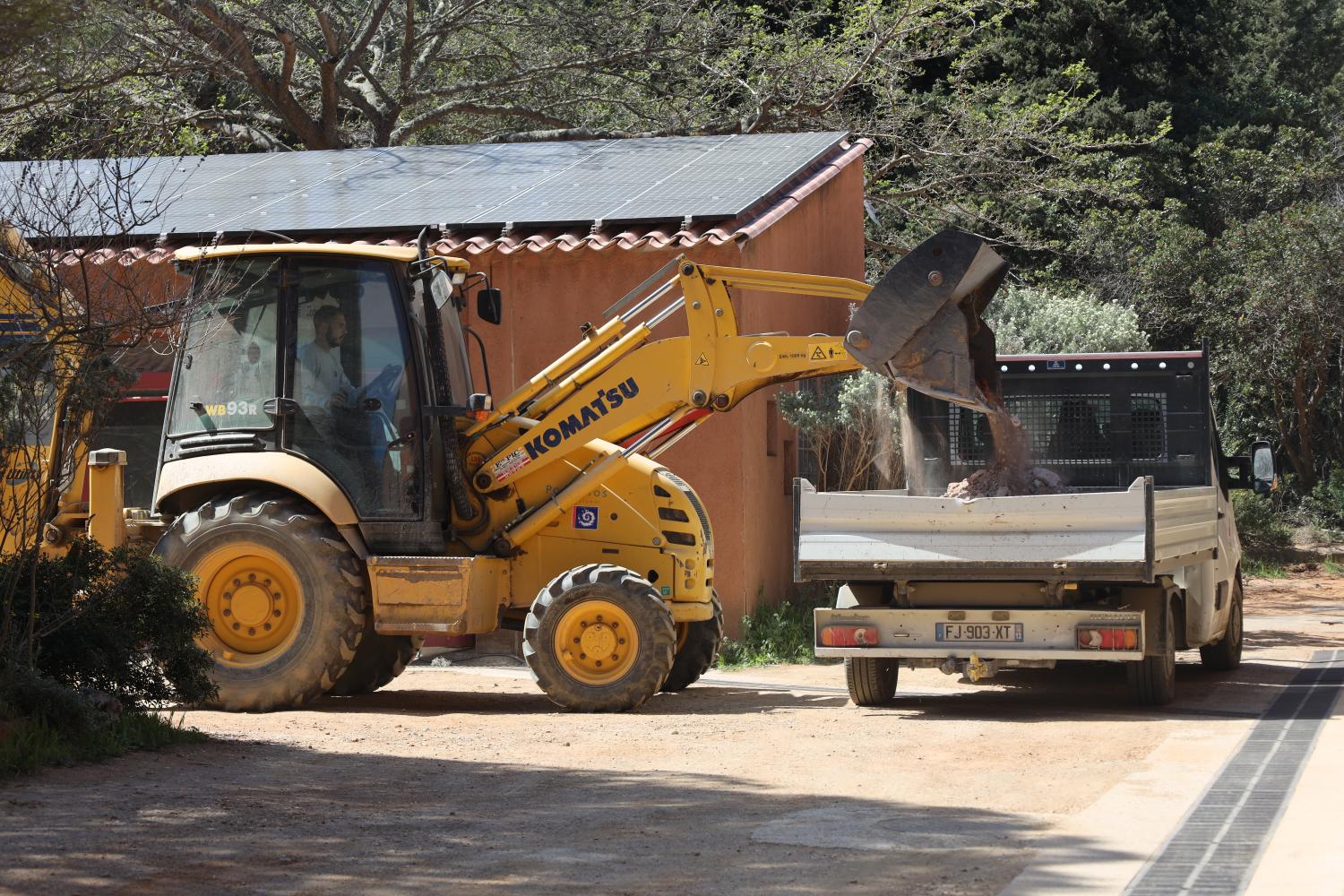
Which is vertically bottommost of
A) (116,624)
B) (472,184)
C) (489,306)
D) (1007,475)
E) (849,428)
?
(116,624)

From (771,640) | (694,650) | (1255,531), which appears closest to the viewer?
(694,650)

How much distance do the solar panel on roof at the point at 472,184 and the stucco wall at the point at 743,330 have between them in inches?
16.3

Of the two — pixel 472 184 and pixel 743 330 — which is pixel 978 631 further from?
pixel 472 184

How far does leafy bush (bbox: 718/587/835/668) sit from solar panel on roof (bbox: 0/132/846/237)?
11.8 feet

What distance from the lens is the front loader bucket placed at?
1085 centimetres

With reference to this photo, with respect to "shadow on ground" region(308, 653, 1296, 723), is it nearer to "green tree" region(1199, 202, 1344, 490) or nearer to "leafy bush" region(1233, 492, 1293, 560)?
"leafy bush" region(1233, 492, 1293, 560)

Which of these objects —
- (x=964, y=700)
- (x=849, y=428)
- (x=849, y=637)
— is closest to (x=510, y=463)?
(x=849, y=637)

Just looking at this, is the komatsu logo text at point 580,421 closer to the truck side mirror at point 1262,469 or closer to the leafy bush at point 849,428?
the leafy bush at point 849,428

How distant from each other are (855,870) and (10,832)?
337cm

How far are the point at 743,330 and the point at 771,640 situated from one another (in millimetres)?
2745

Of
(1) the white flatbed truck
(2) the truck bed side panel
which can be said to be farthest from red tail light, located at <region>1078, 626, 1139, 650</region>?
(2) the truck bed side panel

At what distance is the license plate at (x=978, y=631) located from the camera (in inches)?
432

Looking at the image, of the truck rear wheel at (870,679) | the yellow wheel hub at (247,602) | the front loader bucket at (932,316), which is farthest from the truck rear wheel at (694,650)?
the yellow wheel hub at (247,602)

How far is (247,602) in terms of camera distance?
11.7 m
